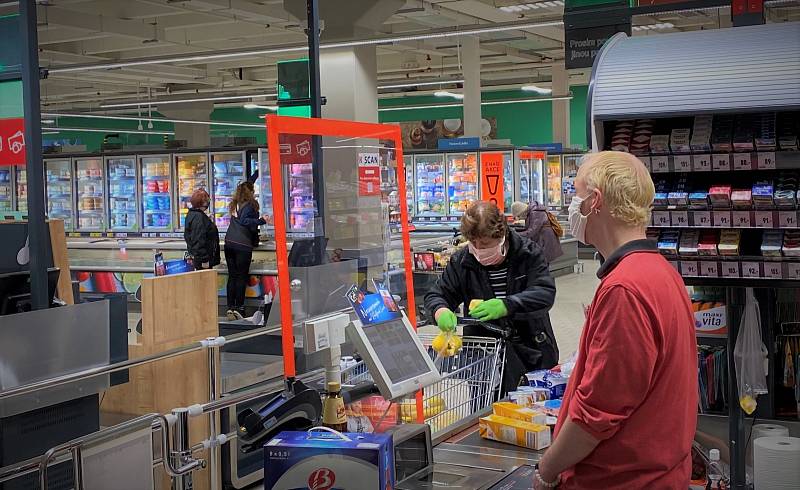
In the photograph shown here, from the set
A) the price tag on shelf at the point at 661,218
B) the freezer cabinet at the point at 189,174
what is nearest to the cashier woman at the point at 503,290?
the price tag on shelf at the point at 661,218

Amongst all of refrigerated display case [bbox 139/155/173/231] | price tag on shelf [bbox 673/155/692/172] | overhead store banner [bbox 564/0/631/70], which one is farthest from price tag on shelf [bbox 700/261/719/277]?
refrigerated display case [bbox 139/155/173/231]

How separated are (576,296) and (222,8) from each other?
693cm

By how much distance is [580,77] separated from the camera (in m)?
25.5

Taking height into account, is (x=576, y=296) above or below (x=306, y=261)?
below

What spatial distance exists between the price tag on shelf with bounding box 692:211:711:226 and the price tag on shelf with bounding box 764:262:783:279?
309mm

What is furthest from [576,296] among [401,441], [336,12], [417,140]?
[417,140]

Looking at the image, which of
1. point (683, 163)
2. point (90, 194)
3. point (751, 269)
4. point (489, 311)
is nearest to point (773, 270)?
point (751, 269)

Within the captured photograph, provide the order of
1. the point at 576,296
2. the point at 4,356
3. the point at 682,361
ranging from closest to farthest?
1. the point at 682,361
2. the point at 4,356
3. the point at 576,296

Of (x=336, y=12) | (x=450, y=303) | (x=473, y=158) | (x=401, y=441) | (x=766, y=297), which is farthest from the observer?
(x=473, y=158)

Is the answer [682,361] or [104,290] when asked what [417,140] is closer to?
[104,290]

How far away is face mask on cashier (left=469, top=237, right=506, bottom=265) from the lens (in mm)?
4469

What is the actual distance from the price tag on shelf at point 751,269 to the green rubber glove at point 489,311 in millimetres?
1094

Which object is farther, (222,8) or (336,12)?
(222,8)

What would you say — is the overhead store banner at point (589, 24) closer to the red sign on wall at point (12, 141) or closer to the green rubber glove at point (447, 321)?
the green rubber glove at point (447, 321)
